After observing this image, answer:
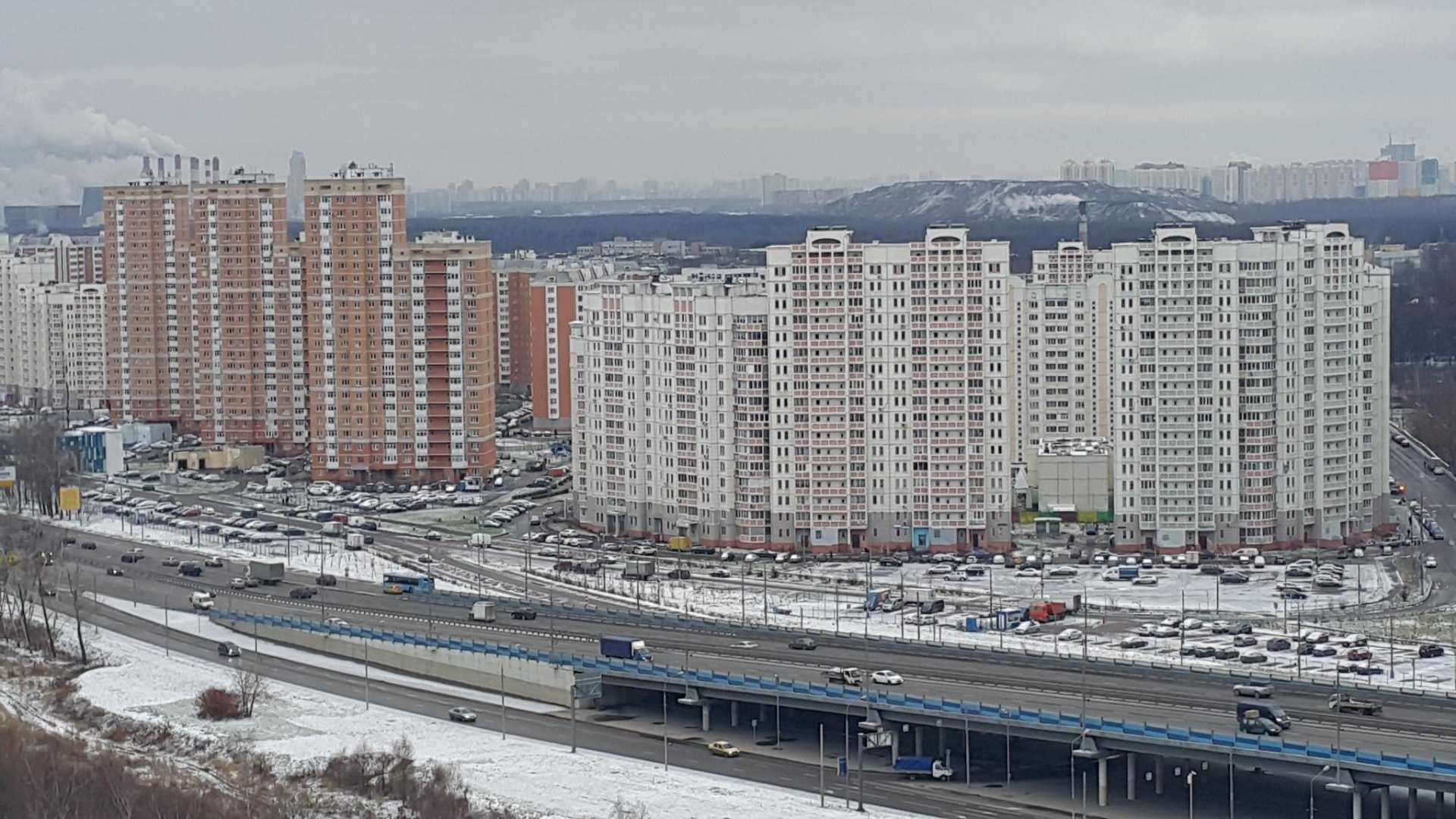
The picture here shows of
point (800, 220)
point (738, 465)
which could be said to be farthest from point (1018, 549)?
point (800, 220)

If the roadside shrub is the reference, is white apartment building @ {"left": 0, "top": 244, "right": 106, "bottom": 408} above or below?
above

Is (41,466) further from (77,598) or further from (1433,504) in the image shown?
(1433,504)

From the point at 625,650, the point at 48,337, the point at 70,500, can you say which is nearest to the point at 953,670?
the point at 625,650

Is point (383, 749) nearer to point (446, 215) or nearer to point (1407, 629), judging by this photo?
point (1407, 629)

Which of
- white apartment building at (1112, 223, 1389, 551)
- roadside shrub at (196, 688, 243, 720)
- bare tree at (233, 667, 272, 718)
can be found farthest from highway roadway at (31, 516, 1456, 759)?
white apartment building at (1112, 223, 1389, 551)

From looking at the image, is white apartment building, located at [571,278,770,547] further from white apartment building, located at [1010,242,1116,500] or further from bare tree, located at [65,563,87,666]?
bare tree, located at [65,563,87,666]

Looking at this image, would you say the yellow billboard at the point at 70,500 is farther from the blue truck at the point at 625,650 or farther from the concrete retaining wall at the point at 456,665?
the blue truck at the point at 625,650
